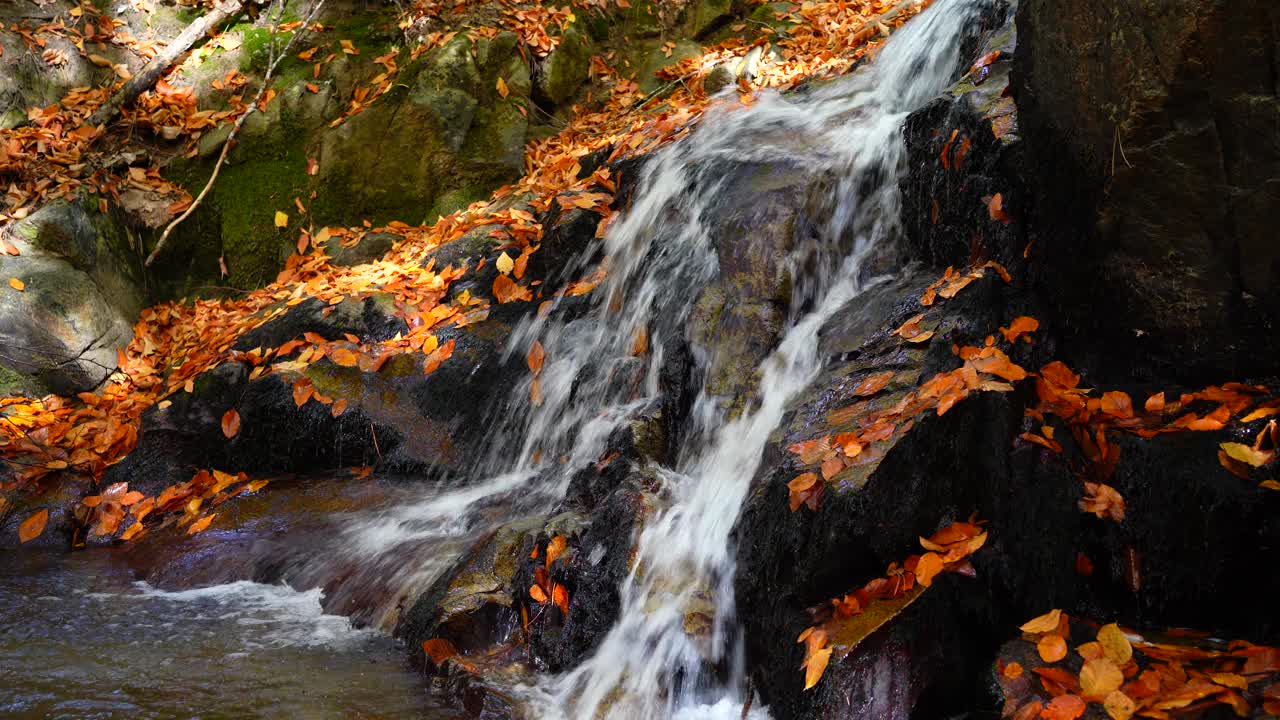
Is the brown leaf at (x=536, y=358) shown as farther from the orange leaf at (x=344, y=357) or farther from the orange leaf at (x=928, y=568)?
the orange leaf at (x=928, y=568)

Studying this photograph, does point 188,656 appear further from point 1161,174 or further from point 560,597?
point 1161,174

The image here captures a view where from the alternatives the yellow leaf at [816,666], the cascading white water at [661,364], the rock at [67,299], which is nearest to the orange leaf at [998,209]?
the cascading white water at [661,364]

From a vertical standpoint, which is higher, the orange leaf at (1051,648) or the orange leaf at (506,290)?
the orange leaf at (506,290)

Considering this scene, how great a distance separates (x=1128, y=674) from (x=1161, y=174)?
151 cm

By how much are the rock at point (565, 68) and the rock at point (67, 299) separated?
4.31 meters

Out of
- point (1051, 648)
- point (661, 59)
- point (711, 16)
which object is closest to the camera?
point (1051, 648)

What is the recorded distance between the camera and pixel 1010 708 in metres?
2.33

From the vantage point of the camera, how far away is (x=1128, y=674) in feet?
7.42

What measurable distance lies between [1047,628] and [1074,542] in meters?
0.37

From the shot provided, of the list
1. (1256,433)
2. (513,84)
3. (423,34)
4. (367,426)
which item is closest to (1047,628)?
(1256,433)

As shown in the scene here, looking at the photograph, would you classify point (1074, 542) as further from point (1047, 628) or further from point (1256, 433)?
point (1256, 433)

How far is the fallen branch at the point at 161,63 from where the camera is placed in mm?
8242

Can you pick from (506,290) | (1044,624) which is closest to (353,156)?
(506,290)

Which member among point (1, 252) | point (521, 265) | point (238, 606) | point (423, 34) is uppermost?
point (423, 34)
